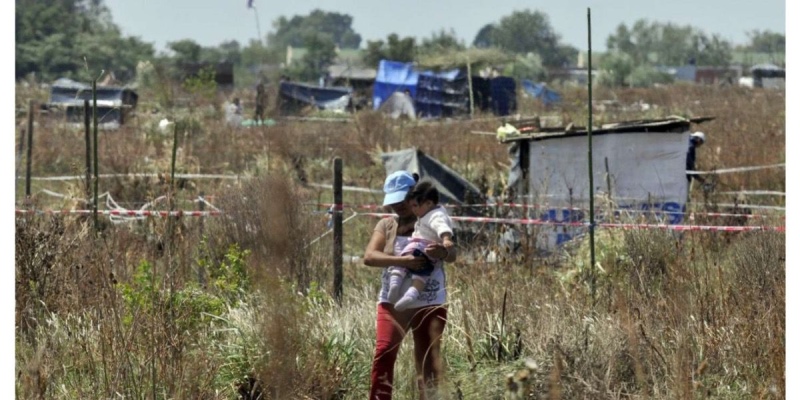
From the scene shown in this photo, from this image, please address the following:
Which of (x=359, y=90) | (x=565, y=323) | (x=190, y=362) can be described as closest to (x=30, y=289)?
(x=190, y=362)

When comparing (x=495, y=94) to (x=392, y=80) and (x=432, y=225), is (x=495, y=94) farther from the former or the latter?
(x=432, y=225)

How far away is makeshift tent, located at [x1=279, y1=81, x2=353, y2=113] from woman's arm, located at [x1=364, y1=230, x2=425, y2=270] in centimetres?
3152

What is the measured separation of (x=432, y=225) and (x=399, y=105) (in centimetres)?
3492

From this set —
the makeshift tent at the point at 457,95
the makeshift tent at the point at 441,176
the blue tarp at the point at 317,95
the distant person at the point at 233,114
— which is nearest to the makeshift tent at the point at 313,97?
the blue tarp at the point at 317,95

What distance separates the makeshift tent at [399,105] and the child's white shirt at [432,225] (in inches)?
1307

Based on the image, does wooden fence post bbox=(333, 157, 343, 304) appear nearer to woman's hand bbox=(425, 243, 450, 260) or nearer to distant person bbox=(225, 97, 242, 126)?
woman's hand bbox=(425, 243, 450, 260)

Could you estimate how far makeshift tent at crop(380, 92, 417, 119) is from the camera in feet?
132

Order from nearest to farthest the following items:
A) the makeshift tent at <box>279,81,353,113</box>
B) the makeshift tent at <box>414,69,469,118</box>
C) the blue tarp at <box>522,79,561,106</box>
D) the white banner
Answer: the white banner, the makeshift tent at <box>279,81,353,113</box>, the makeshift tent at <box>414,69,469,118</box>, the blue tarp at <box>522,79,561,106</box>

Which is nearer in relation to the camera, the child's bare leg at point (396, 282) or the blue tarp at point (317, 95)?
the child's bare leg at point (396, 282)

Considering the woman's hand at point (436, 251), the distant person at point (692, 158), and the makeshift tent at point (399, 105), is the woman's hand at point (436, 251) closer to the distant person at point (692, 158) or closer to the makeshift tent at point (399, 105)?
the distant person at point (692, 158)

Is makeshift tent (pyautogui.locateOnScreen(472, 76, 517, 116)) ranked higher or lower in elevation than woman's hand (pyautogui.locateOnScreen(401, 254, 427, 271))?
higher

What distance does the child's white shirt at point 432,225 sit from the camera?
246 inches

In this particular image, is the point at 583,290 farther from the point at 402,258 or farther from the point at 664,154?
the point at 664,154

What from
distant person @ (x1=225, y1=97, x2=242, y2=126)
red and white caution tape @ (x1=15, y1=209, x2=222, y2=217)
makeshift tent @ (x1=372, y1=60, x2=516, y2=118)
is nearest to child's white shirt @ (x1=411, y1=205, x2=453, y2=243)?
red and white caution tape @ (x1=15, y1=209, x2=222, y2=217)
